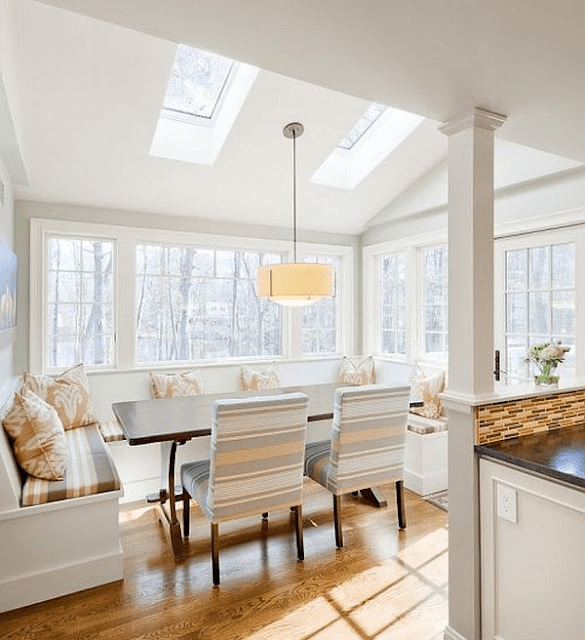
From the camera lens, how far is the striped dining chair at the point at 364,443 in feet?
8.95

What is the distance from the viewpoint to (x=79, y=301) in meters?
4.07

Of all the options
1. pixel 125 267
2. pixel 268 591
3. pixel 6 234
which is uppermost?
pixel 6 234

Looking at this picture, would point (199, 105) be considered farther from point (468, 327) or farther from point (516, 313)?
point (516, 313)

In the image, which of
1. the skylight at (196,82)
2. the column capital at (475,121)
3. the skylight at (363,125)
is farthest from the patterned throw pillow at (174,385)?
the column capital at (475,121)

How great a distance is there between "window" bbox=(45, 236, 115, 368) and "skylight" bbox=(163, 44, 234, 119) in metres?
1.44

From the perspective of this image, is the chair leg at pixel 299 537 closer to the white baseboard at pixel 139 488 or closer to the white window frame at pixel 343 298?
the white baseboard at pixel 139 488

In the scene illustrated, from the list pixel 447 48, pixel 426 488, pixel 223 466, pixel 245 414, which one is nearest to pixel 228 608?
pixel 223 466

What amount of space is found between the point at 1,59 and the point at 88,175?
65.6 inches

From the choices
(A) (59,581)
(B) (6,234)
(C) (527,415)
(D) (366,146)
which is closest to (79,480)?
(A) (59,581)

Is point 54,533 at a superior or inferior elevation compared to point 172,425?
inferior

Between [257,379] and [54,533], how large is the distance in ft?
7.88

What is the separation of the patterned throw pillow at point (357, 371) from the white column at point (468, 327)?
3.14 metres

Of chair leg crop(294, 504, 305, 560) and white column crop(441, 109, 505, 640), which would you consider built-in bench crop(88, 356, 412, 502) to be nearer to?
chair leg crop(294, 504, 305, 560)

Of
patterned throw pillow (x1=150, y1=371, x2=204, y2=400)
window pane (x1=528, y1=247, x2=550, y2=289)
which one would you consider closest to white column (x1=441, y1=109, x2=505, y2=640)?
window pane (x1=528, y1=247, x2=550, y2=289)
